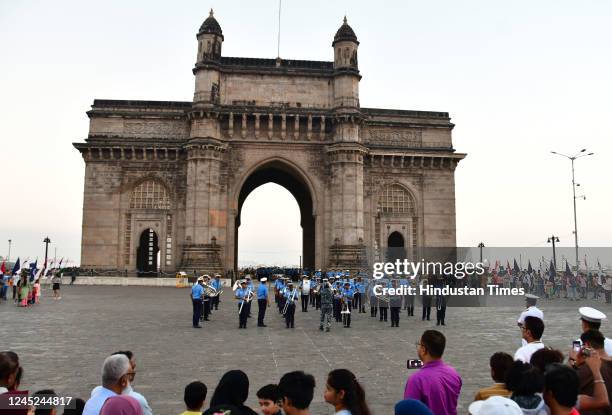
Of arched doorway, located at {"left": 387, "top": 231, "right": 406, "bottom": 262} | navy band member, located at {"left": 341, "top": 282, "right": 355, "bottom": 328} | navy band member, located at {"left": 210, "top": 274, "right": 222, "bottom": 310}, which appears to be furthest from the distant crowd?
arched doorway, located at {"left": 387, "top": 231, "right": 406, "bottom": 262}

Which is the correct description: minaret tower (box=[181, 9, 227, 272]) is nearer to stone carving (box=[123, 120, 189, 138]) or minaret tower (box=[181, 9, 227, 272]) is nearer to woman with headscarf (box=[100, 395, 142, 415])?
stone carving (box=[123, 120, 189, 138])

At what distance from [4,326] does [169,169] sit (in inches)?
933

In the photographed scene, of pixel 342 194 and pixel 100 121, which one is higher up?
pixel 100 121

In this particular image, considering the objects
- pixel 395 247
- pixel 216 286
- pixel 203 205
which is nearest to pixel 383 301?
pixel 216 286

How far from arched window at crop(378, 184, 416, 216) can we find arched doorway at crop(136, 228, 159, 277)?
17544 millimetres

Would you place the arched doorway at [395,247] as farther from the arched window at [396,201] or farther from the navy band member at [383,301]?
the navy band member at [383,301]

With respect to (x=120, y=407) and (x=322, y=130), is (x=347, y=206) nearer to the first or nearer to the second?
(x=322, y=130)

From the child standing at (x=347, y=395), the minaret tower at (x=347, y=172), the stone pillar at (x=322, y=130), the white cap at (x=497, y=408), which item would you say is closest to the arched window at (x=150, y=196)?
the stone pillar at (x=322, y=130)

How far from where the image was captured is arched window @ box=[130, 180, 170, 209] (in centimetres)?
→ 3788

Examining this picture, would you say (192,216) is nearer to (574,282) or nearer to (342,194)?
(342,194)

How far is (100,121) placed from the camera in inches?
1499

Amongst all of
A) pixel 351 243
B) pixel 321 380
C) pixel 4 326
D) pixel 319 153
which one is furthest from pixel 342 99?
pixel 321 380

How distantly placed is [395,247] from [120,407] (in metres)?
37.1

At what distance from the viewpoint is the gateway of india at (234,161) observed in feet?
119
